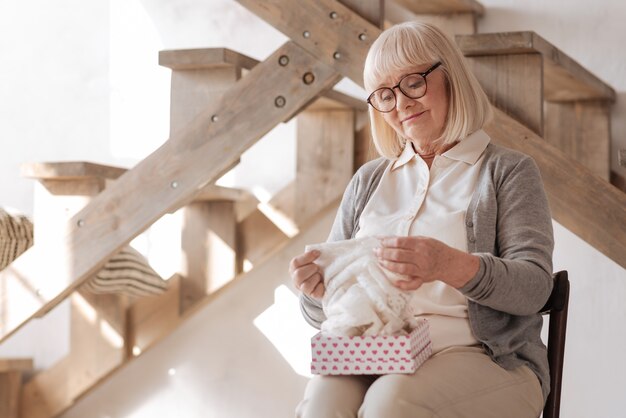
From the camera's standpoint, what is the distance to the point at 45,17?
3.26 meters

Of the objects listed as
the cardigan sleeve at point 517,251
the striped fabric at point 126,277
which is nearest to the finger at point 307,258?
the cardigan sleeve at point 517,251

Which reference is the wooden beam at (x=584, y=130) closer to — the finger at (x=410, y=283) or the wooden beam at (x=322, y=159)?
the wooden beam at (x=322, y=159)

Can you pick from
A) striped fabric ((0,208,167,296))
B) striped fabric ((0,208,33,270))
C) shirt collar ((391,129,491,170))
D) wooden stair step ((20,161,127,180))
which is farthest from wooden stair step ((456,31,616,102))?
striped fabric ((0,208,33,270))

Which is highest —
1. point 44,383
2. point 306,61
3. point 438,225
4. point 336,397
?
point 306,61

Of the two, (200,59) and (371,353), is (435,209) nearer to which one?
(371,353)

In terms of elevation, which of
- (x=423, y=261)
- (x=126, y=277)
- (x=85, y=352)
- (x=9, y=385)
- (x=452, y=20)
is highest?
(x=452, y=20)

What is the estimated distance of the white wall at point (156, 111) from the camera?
2.71 metres

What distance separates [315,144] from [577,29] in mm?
816

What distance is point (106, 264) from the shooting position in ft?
8.70

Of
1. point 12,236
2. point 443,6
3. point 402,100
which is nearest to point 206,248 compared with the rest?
point 12,236

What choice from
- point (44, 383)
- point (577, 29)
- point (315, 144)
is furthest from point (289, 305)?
point (577, 29)

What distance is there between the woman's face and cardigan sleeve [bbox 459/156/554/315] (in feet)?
0.54

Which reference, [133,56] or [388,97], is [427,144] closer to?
[388,97]

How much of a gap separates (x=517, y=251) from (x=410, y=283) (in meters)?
0.22
